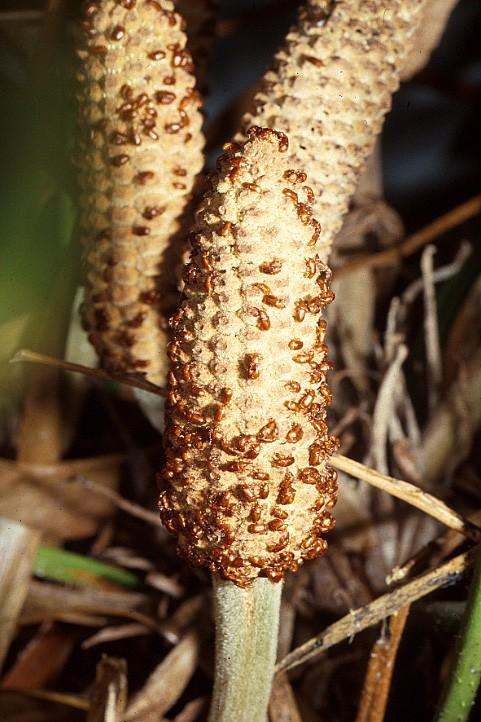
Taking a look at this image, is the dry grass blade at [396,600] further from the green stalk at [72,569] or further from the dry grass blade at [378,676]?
the green stalk at [72,569]

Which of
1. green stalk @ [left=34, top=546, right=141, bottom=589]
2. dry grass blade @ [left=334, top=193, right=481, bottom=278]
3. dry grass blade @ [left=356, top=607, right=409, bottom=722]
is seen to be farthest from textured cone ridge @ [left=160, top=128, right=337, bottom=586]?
dry grass blade @ [left=334, top=193, right=481, bottom=278]

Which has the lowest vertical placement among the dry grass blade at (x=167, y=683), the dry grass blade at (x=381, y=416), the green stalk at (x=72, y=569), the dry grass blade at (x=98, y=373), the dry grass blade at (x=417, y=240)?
the dry grass blade at (x=167, y=683)

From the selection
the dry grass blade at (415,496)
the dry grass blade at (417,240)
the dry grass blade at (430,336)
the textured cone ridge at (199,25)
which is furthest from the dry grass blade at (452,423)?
the textured cone ridge at (199,25)

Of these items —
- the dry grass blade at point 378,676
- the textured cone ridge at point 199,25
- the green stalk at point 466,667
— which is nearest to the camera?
the green stalk at point 466,667

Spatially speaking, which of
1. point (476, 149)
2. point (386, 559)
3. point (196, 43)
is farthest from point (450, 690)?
point (476, 149)

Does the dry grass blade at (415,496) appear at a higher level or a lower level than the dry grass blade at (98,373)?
lower

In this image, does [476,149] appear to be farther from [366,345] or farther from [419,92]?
[366,345]
